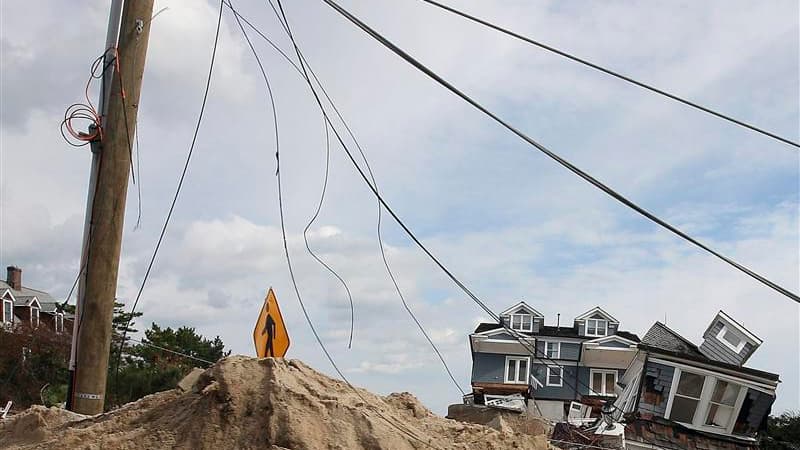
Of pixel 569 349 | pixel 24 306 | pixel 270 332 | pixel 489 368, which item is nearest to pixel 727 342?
pixel 569 349

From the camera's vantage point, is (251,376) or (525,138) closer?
(251,376)

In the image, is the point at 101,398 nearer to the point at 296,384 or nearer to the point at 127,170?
the point at 127,170

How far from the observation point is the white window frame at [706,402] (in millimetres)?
23438

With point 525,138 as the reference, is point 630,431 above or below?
below

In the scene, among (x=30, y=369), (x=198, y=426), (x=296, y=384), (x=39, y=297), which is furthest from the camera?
(x=39, y=297)

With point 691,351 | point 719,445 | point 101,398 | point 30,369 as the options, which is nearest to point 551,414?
point 691,351

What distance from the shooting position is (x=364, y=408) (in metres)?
6.19

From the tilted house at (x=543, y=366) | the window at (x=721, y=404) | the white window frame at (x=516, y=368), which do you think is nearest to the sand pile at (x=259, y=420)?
the window at (x=721, y=404)

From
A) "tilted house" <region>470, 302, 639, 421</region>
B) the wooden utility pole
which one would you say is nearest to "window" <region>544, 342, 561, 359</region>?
"tilted house" <region>470, 302, 639, 421</region>

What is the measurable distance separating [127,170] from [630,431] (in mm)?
17393

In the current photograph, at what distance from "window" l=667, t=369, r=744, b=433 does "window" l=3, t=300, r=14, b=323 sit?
2999 cm

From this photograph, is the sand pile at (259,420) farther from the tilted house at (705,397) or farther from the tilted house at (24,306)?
the tilted house at (24,306)

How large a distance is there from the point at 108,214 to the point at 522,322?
3874 centimetres

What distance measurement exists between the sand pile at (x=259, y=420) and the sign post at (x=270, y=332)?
147 centimetres
